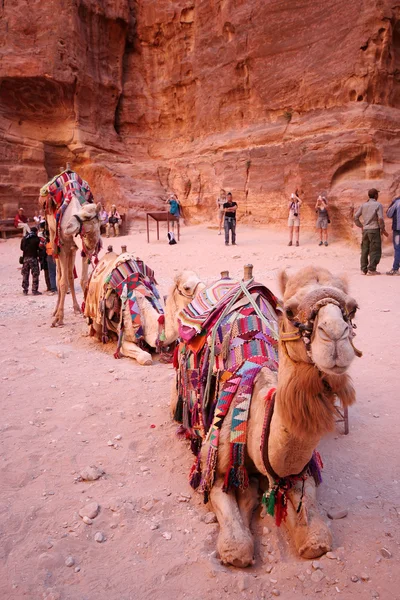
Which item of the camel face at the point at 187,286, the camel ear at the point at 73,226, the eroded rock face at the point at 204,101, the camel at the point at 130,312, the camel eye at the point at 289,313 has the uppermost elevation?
the eroded rock face at the point at 204,101

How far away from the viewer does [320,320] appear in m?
1.73

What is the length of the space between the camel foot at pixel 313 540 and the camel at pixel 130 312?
8.39 ft

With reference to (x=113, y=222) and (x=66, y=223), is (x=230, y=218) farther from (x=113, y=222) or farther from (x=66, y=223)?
(x=66, y=223)

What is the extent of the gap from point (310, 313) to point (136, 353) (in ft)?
12.1

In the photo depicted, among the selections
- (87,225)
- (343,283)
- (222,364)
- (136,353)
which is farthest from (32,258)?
(343,283)

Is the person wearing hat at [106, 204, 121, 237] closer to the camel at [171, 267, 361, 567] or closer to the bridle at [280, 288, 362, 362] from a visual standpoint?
the camel at [171, 267, 361, 567]

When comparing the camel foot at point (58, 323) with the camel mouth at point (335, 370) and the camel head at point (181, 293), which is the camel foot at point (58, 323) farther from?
the camel mouth at point (335, 370)

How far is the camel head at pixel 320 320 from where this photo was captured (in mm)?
1686

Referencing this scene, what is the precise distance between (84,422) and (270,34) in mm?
19689

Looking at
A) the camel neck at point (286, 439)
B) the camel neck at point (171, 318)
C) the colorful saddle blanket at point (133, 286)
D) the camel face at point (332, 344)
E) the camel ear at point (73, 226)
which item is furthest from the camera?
the camel ear at point (73, 226)

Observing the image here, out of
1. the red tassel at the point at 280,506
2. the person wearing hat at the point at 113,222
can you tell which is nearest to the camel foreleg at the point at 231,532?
the red tassel at the point at 280,506

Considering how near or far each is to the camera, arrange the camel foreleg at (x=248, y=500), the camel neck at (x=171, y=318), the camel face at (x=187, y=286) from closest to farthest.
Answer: the camel foreleg at (x=248, y=500) < the camel face at (x=187, y=286) < the camel neck at (x=171, y=318)

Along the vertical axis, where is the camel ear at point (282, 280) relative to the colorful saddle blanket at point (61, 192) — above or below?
below

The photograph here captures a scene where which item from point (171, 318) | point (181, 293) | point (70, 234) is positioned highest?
point (70, 234)
